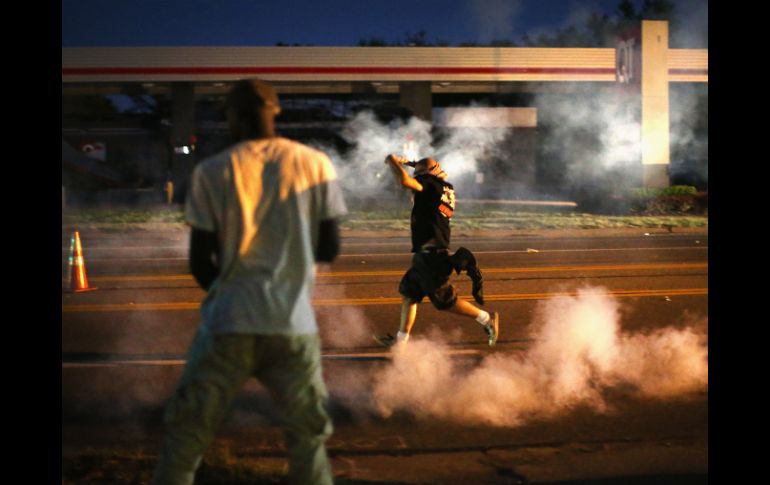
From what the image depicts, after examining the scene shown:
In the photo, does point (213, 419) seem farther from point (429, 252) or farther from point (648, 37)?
point (648, 37)

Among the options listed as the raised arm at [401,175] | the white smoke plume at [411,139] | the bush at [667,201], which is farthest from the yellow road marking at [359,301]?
the bush at [667,201]

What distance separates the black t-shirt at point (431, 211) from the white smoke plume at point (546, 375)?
92 centimetres

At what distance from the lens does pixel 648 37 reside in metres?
26.8

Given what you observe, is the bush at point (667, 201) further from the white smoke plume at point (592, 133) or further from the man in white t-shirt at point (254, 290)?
the man in white t-shirt at point (254, 290)

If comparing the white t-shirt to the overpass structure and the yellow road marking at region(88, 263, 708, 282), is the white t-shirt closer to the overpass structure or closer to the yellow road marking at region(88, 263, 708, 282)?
the yellow road marking at region(88, 263, 708, 282)

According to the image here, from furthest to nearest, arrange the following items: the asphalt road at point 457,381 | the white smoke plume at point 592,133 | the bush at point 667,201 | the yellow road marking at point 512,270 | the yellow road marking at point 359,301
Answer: the white smoke plume at point 592,133 → the bush at point 667,201 → the yellow road marking at point 512,270 → the yellow road marking at point 359,301 → the asphalt road at point 457,381

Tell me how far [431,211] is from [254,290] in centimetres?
352

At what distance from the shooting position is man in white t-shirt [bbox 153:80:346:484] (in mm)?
3172

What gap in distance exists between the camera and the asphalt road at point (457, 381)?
4.63 m

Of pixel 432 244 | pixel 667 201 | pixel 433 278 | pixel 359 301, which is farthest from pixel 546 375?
pixel 667 201

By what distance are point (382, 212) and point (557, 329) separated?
16.9 meters

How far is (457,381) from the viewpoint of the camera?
19.7 ft
